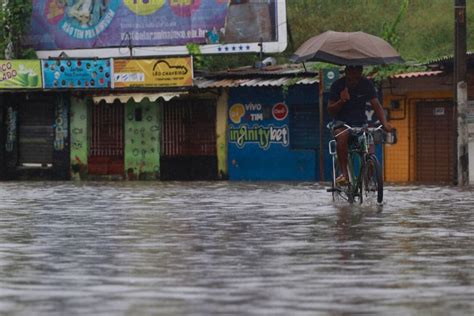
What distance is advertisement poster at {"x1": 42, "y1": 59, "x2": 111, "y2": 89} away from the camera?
31.3m

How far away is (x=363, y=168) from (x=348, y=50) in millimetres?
3360

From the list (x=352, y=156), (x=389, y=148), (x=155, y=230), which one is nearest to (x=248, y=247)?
(x=155, y=230)

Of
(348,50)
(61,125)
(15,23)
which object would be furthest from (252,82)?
(348,50)

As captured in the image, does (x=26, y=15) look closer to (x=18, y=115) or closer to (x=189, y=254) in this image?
(x=18, y=115)

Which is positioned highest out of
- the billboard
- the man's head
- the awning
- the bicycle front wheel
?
the billboard

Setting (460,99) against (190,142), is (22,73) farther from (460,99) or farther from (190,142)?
(460,99)

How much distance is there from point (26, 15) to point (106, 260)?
2652 cm

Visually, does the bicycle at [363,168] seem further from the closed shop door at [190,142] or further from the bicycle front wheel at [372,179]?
the closed shop door at [190,142]

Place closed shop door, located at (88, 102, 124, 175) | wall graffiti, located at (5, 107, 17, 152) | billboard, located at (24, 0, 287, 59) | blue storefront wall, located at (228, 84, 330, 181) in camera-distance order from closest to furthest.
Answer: blue storefront wall, located at (228, 84, 330, 181) < billboard, located at (24, 0, 287, 59) < closed shop door, located at (88, 102, 124, 175) < wall graffiti, located at (5, 107, 17, 152)

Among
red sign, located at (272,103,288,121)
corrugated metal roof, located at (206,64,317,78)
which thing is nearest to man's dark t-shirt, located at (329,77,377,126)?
corrugated metal roof, located at (206,64,317,78)

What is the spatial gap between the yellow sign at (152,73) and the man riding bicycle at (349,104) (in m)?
16.9

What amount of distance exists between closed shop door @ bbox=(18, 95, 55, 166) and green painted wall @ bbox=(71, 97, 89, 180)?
0.66 m

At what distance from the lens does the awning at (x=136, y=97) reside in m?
30.3

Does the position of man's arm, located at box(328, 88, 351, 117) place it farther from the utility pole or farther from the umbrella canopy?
the utility pole
